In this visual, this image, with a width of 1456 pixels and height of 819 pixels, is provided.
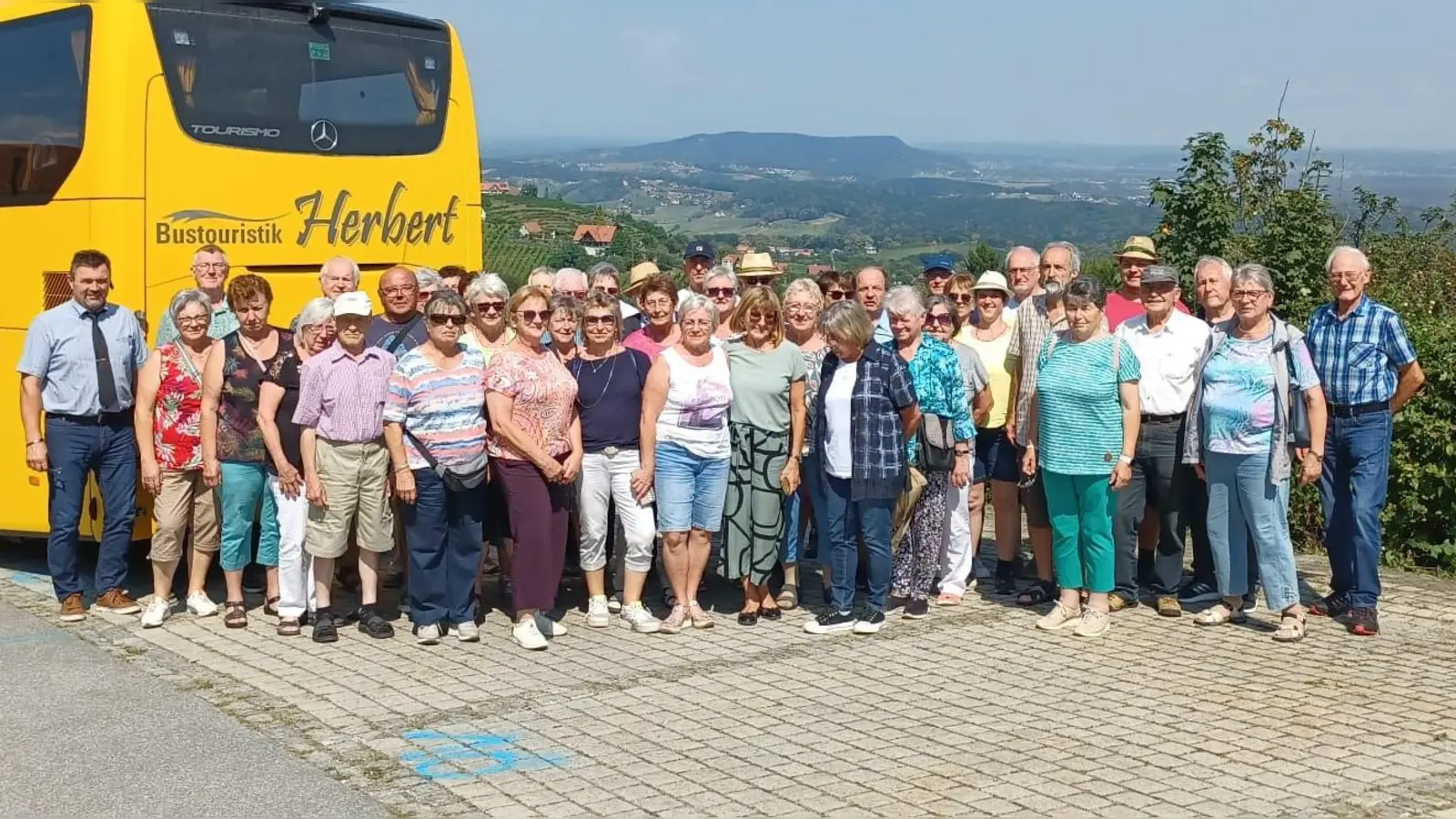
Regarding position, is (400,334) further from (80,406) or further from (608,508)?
(80,406)

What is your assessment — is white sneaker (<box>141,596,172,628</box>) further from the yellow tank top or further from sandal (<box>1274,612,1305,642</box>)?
sandal (<box>1274,612,1305,642</box>)

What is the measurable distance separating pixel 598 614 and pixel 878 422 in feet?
5.89

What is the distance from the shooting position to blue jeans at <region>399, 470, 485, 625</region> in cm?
755

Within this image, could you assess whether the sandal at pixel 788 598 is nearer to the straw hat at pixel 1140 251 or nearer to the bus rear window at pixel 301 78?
the straw hat at pixel 1140 251

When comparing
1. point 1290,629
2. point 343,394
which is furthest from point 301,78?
point 1290,629

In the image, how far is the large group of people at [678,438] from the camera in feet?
24.9

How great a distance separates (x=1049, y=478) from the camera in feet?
26.2

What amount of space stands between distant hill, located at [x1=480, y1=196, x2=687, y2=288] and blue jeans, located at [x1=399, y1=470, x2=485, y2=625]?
1081 centimetres

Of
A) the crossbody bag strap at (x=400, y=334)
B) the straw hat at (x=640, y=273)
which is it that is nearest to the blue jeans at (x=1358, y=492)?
the straw hat at (x=640, y=273)

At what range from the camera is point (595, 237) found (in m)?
27.1

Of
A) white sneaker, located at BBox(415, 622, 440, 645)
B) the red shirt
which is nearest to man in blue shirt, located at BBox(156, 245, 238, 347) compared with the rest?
white sneaker, located at BBox(415, 622, 440, 645)

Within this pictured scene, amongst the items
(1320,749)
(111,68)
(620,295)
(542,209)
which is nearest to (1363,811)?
(1320,749)

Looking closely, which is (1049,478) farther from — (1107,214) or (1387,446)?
(1107,214)

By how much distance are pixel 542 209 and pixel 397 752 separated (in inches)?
1434
